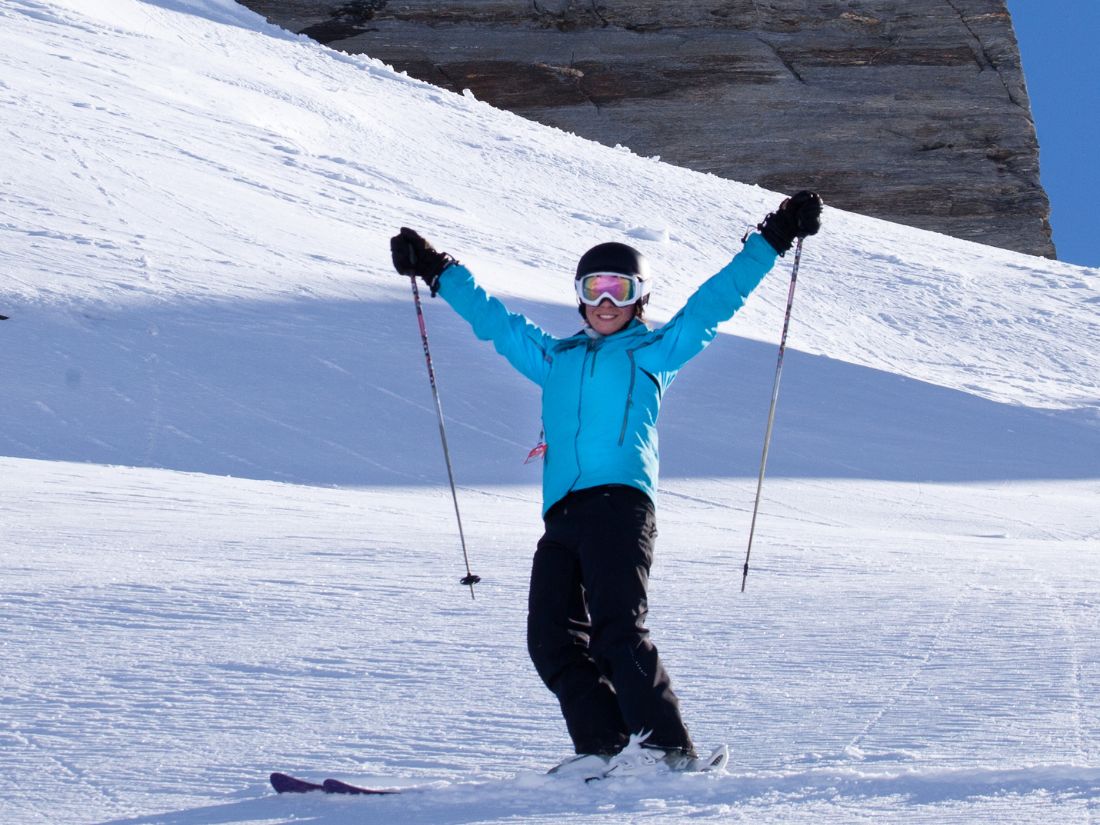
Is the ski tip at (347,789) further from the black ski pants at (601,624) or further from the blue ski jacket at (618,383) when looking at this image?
the blue ski jacket at (618,383)

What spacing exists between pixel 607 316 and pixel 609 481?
1.16 ft

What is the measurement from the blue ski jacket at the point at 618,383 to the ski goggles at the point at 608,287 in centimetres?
6

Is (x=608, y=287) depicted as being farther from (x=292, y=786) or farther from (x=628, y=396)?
(x=292, y=786)

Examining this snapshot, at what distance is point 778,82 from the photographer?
28.0m

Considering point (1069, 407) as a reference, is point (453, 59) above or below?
above

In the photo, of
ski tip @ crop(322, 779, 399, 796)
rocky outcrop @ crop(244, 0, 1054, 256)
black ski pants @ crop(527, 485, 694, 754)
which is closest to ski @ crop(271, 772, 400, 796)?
ski tip @ crop(322, 779, 399, 796)

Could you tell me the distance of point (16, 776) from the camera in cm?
264

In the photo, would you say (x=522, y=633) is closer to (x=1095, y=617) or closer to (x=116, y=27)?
(x=1095, y=617)

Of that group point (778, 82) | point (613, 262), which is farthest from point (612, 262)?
point (778, 82)

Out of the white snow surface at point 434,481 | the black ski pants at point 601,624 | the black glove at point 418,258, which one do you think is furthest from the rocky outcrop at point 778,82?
the black ski pants at point 601,624

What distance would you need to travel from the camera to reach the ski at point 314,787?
261cm

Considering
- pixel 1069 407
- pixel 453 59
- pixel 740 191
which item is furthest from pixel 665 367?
pixel 453 59

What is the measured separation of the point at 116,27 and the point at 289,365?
11.3 metres

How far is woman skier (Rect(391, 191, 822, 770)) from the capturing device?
270cm
